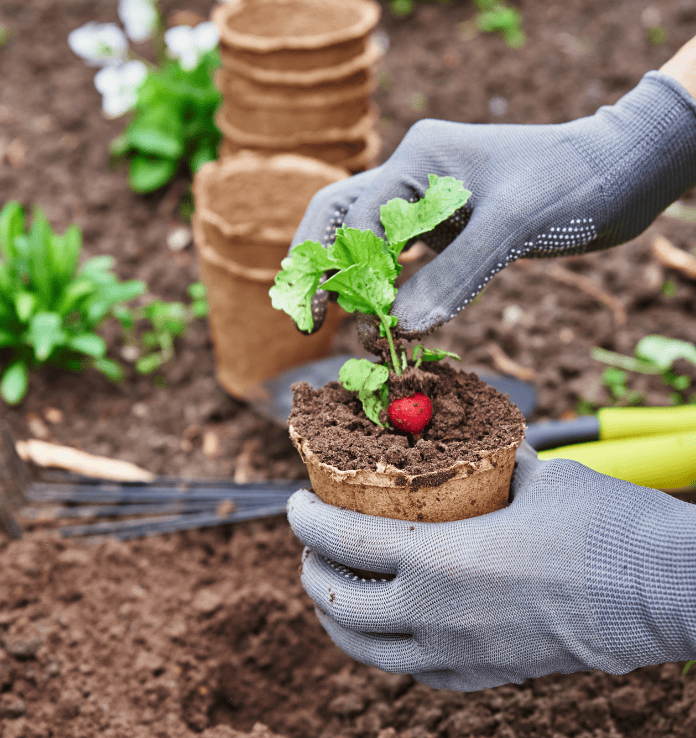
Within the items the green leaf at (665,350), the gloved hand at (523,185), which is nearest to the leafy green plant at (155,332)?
the gloved hand at (523,185)

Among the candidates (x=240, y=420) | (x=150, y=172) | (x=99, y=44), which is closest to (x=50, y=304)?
(x=240, y=420)

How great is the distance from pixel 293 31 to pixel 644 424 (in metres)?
2.36

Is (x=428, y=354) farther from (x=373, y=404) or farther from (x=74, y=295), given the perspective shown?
(x=74, y=295)

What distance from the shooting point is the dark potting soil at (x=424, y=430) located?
1214 mm

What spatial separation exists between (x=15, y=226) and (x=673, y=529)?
2573 mm

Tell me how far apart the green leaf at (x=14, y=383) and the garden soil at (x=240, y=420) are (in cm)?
11

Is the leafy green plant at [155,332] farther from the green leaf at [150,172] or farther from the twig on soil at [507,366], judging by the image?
the twig on soil at [507,366]

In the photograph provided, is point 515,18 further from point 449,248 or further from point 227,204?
point 449,248

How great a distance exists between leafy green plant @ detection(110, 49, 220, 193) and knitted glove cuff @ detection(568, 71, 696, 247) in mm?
2387

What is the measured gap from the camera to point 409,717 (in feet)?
5.03

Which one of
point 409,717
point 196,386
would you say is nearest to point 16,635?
point 409,717

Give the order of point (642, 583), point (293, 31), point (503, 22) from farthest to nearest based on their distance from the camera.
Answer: point (503, 22) < point (293, 31) < point (642, 583)

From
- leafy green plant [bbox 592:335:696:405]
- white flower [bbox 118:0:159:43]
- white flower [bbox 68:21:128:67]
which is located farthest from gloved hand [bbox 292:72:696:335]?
white flower [bbox 68:21:128:67]

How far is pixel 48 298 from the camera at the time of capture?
257cm
